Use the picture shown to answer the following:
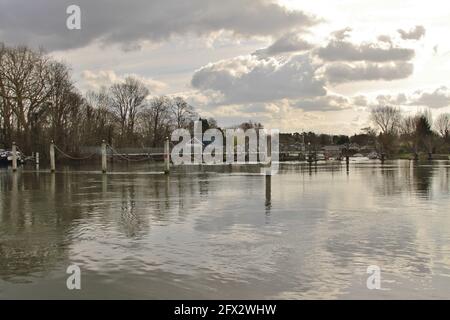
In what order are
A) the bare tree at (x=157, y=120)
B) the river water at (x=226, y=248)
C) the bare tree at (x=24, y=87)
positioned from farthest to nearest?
the bare tree at (x=157, y=120), the bare tree at (x=24, y=87), the river water at (x=226, y=248)

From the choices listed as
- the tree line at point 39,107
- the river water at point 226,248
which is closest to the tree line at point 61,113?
the tree line at point 39,107

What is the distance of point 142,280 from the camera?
641 centimetres

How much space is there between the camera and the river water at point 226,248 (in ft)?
19.9

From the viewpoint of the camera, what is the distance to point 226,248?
8.30m

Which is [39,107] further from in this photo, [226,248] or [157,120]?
[226,248]

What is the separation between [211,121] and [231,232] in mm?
104597

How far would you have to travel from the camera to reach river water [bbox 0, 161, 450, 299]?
6074mm

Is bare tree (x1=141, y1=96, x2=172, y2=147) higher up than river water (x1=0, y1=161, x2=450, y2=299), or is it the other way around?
bare tree (x1=141, y1=96, x2=172, y2=147)

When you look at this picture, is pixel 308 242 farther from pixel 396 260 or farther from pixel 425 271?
pixel 425 271

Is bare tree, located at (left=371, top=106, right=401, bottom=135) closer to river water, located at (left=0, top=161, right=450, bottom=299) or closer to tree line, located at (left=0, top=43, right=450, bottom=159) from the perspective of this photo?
tree line, located at (left=0, top=43, right=450, bottom=159)

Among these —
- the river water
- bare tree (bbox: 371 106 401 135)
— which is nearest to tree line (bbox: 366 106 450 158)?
bare tree (bbox: 371 106 401 135)

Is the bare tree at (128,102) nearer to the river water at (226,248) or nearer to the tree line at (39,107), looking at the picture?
the tree line at (39,107)

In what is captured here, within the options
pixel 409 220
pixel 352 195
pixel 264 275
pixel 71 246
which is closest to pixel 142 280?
pixel 264 275

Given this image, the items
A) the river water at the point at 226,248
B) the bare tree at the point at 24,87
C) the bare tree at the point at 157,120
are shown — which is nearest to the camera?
the river water at the point at 226,248
